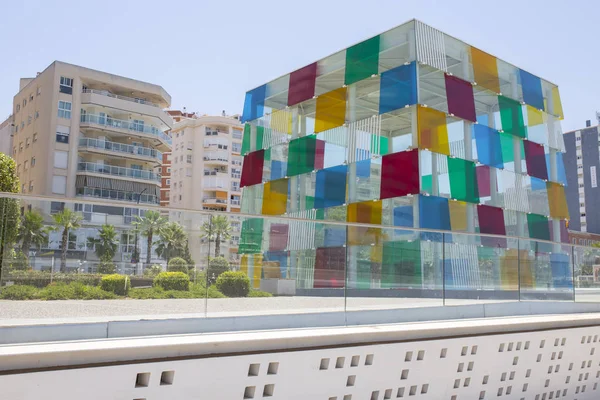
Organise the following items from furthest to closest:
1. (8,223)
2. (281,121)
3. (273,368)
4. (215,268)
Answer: (281,121), (215,268), (273,368), (8,223)

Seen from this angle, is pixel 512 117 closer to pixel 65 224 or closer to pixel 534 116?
pixel 534 116

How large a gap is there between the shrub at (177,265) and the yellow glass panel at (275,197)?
1503 cm

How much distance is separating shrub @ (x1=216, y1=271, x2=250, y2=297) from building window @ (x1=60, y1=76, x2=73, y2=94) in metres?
63.0

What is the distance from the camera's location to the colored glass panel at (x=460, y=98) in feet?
61.3

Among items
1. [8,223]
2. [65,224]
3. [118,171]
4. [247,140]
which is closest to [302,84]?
[247,140]

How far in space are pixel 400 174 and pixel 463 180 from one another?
234 cm

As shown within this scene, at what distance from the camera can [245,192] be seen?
76.8 ft

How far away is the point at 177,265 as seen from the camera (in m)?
6.00

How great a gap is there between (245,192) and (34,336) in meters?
18.4

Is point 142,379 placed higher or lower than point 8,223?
lower

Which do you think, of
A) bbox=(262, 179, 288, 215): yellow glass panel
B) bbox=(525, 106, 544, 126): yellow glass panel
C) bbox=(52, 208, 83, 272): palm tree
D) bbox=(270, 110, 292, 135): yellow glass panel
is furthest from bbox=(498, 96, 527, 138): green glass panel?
bbox=(52, 208, 83, 272): palm tree

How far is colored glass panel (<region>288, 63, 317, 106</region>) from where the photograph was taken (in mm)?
21047

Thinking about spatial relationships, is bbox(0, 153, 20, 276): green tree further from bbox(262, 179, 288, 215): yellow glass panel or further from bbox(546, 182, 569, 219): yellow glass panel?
bbox(546, 182, 569, 219): yellow glass panel


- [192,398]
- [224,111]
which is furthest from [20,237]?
[224,111]
